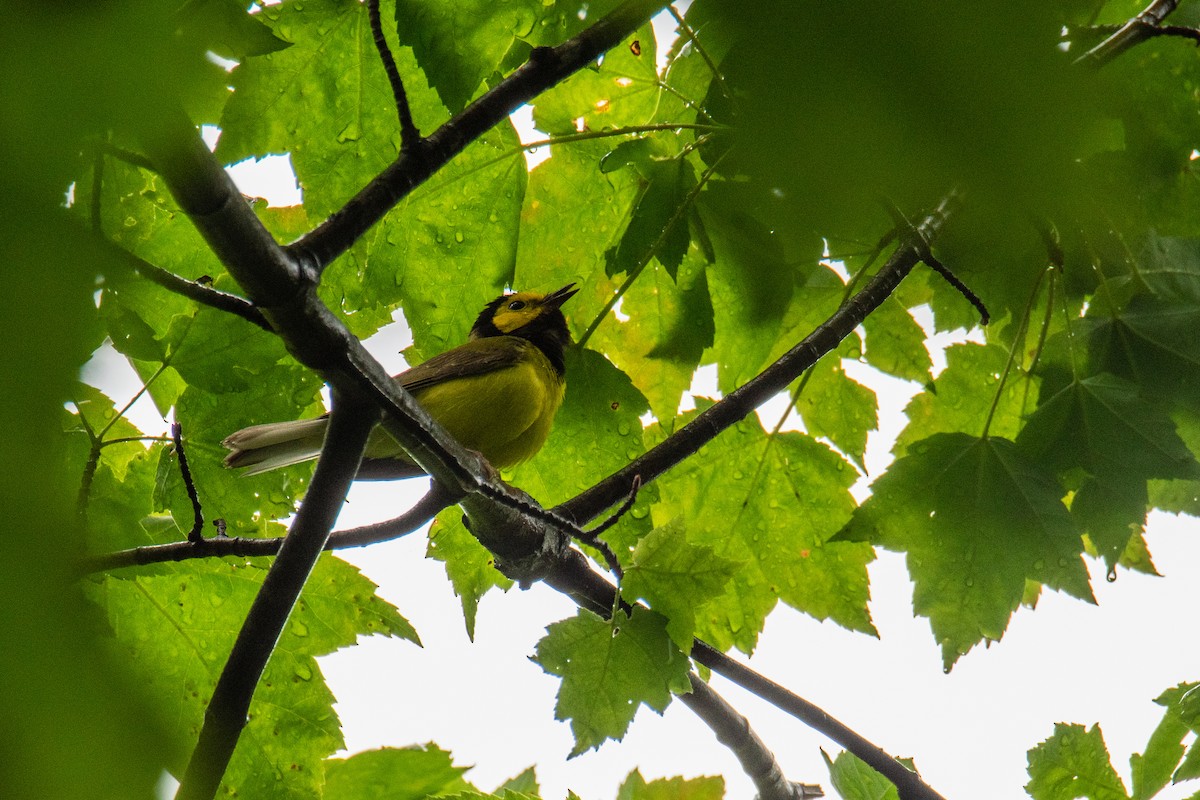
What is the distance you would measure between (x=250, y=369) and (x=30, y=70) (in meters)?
1.79

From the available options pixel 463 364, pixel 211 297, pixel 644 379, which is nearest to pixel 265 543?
pixel 211 297

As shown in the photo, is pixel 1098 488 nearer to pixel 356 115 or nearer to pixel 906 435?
pixel 906 435

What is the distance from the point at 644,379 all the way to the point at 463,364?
0.97 metres

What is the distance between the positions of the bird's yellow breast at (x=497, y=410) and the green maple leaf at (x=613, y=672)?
1.21 meters

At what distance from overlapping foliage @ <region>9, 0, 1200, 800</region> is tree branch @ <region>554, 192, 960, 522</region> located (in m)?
0.12

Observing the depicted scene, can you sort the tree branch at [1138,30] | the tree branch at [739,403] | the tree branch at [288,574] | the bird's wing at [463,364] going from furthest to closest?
the bird's wing at [463,364] < the tree branch at [739,403] < the tree branch at [288,574] < the tree branch at [1138,30]

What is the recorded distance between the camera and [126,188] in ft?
6.18

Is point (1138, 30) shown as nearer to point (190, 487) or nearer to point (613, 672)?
point (613, 672)

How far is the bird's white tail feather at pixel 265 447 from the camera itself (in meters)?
2.09

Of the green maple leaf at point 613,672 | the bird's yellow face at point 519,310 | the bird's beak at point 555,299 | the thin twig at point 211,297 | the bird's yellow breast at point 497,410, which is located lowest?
the green maple leaf at point 613,672

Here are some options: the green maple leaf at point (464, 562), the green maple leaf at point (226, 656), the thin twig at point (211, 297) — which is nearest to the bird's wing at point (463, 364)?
the green maple leaf at point (464, 562)

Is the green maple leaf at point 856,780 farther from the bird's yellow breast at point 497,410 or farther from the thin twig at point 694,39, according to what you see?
the thin twig at point 694,39

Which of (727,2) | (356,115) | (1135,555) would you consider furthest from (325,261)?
(1135,555)

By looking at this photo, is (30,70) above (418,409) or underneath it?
underneath
